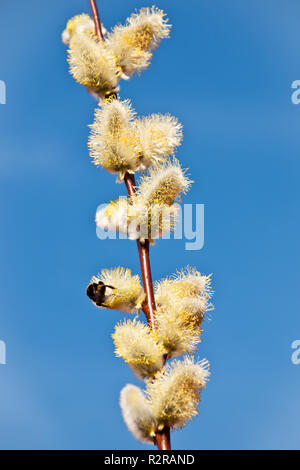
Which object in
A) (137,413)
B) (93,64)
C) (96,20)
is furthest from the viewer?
(96,20)

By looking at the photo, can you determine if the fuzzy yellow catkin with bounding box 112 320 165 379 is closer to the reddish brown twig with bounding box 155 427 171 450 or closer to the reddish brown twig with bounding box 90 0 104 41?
the reddish brown twig with bounding box 155 427 171 450

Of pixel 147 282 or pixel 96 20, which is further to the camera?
pixel 96 20

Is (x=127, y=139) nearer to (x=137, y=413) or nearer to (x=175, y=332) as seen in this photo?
(x=175, y=332)

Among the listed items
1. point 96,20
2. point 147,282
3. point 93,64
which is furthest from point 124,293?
point 96,20

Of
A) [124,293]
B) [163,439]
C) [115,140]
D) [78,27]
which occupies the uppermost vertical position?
[78,27]

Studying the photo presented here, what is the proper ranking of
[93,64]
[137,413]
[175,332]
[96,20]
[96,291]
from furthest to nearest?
[96,20] < [93,64] < [96,291] < [175,332] < [137,413]

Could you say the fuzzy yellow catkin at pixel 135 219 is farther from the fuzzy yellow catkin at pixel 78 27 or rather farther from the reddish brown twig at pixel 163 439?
the fuzzy yellow catkin at pixel 78 27
